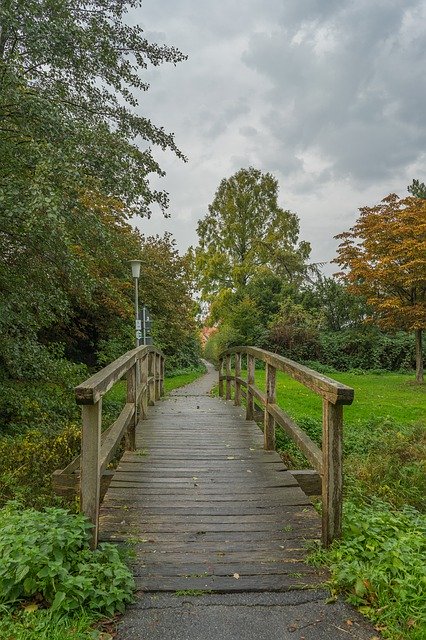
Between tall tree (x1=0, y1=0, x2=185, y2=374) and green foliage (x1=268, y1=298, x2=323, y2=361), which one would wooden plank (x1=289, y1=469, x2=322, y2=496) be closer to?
tall tree (x1=0, y1=0, x2=185, y2=374)

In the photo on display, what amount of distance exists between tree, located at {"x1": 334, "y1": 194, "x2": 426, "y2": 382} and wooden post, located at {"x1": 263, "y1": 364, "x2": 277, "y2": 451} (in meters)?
11.8

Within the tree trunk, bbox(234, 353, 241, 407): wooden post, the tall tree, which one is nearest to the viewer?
the tall tree

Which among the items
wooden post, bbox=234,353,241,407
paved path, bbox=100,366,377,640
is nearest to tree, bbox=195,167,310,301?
wooden post, bbox=234,353,241,407

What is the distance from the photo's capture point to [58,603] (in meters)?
1.99

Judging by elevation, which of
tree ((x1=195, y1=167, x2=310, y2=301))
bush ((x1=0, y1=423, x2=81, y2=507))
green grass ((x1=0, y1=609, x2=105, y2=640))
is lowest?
bush ((x1=0, y1=423, x2=81, y2=507))

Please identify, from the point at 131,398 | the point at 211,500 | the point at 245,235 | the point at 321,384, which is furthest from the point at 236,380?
the point at 245,235

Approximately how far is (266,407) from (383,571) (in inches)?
95.7

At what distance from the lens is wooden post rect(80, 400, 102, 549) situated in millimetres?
2506

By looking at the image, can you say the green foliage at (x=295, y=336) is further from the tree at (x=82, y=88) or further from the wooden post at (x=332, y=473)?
the wooden post at (x=332, y=473)

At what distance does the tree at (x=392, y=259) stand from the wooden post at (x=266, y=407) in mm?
11800

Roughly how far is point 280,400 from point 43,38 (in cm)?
882

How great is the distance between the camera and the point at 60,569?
210 cm

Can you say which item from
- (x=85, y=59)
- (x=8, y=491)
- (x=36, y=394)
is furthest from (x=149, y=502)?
(x=85, y=59)

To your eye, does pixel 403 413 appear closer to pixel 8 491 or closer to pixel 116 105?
pixel 8 491
